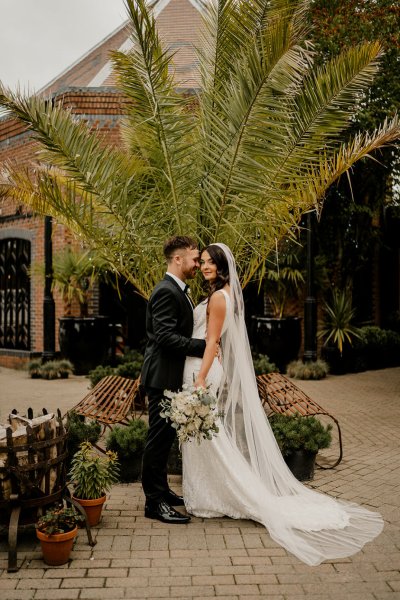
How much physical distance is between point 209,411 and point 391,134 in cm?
349

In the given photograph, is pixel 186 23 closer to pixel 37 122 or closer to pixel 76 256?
pixel 76 256

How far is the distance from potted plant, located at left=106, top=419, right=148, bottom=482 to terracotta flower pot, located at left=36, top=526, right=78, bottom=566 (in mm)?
1628

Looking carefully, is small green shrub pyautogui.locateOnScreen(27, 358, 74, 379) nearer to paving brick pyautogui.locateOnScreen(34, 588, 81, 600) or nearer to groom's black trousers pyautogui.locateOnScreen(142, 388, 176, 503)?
groom's black trousers pyautogui.locateOnScreen(142, 388, 176, 503)

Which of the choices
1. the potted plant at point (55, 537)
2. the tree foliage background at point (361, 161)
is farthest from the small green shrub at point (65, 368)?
the potted plant at point (55, 537)

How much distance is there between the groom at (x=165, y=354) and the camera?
4332mm

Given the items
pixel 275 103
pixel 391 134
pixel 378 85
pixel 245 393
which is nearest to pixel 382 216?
pixel 378 85

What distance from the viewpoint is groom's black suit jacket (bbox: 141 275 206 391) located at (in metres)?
4.30

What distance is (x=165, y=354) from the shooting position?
443cm

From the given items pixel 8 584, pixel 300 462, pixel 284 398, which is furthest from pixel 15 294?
pixel 8 584

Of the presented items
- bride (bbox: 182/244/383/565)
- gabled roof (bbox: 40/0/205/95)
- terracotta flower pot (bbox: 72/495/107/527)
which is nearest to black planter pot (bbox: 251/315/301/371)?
gabled roof (bbox: 40/0/205/95)

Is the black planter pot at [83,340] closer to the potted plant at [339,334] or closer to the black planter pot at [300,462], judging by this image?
the potted plant at [339,334]

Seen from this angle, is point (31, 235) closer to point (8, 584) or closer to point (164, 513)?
point (164, 513)

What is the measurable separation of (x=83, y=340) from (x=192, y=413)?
8.32m

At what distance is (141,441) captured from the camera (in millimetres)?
5332
